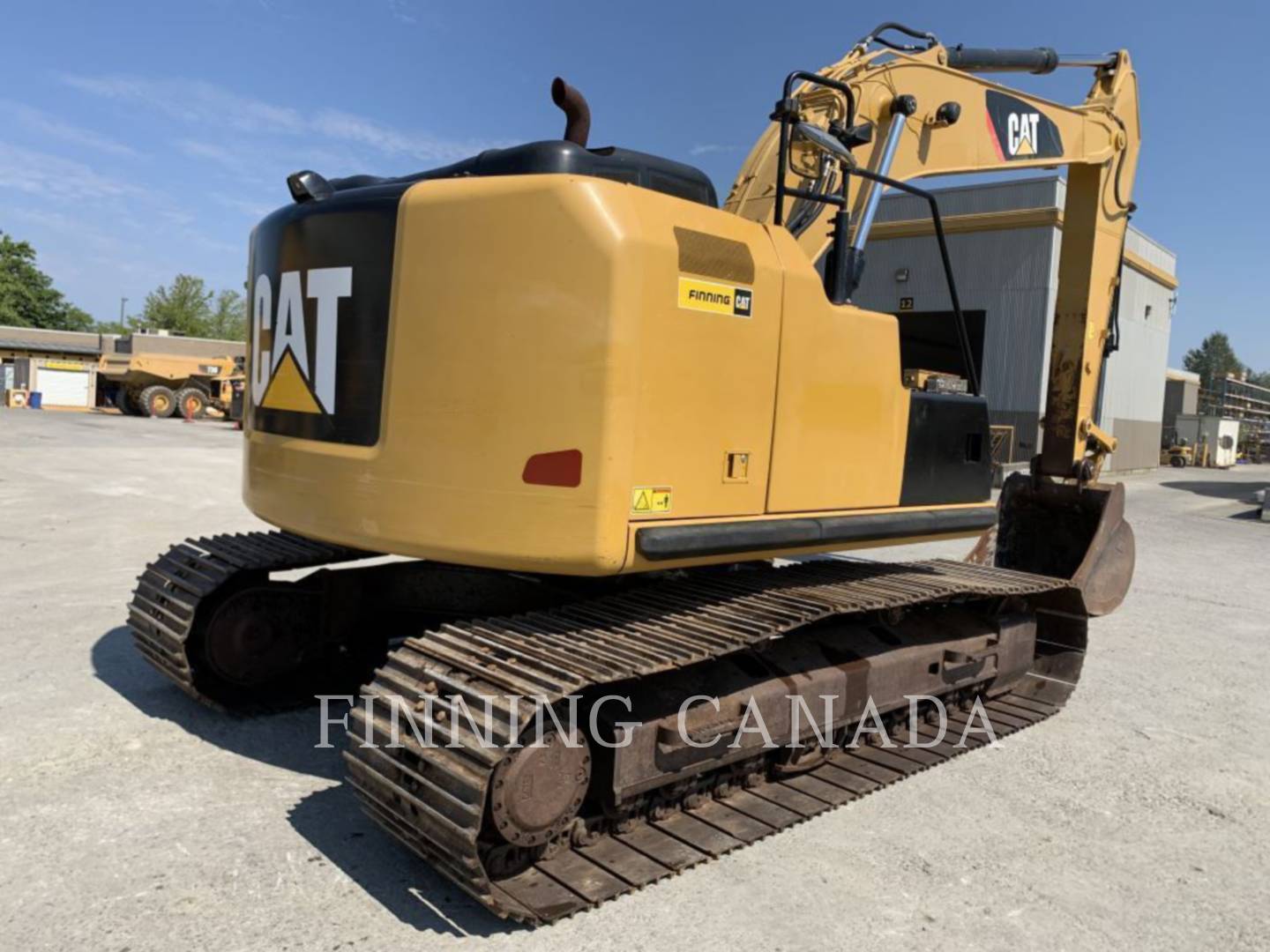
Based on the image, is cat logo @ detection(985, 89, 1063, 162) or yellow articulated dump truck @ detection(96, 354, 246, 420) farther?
yellow articulated dump truck @ detection(96, 354, 246, 420)

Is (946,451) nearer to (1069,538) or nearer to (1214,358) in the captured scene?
(1069,538)

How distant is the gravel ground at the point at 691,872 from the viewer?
304cm

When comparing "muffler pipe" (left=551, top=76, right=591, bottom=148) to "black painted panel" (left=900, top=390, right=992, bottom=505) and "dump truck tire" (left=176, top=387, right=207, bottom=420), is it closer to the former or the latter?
"black painted panel" (left=900, top=390, right=992, bottom=505)

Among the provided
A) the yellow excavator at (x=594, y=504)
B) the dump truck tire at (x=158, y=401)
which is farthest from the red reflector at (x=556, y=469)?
the dump truck tire at (x=158, y=401)

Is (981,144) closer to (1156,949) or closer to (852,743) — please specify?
(852,743)

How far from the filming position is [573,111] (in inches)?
150

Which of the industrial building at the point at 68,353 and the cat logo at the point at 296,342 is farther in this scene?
the industrial building at the point at 68,353

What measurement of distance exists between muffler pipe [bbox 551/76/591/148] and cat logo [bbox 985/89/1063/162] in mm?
3062

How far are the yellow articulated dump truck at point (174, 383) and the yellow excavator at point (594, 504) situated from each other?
3238cm

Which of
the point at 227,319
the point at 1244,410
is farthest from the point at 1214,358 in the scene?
A: the point at 227,319

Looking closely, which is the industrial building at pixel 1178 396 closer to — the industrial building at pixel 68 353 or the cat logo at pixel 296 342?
the industrial building at pixel 68 353

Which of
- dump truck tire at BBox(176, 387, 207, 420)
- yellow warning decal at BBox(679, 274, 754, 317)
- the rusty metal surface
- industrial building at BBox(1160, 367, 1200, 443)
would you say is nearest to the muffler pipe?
yellow warning decal at BBox(679, 274, 754, 317)

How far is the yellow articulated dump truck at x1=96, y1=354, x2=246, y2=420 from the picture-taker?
34.6 m

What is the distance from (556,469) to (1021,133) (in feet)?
14.2
